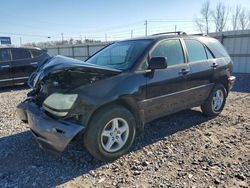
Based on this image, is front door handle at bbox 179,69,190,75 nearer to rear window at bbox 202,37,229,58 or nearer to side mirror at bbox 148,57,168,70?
side mirror at bbox 148,57,168,70

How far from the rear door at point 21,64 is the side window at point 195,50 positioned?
7263 millimetres

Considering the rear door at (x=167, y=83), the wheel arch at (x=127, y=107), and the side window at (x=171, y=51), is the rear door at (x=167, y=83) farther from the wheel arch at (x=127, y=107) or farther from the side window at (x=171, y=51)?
the wheel arch at (x=127, y=107)

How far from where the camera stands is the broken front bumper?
3.16 meters

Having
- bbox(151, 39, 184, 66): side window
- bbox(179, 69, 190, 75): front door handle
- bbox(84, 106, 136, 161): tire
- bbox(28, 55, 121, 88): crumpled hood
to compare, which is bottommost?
bbox(84, 106, 136, 161): tire

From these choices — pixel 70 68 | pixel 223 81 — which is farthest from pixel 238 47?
pixel 70 68

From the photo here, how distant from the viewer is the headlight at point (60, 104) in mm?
3258

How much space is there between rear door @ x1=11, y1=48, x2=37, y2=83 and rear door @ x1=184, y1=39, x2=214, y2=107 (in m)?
7.27

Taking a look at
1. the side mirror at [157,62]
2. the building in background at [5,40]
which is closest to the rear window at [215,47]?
the side mirror at [157,62]

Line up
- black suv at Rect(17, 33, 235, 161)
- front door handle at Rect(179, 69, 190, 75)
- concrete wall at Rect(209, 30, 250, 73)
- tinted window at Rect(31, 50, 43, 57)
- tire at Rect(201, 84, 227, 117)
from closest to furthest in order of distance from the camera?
black suv at Rect(17, 33, 235, 161), front door handle at Rect(179, 69, 190, 75), tire at Rect(201, 84, 227, 117), tinted window at Rect(31, 50, 43, 57), concrete wall at Rect(209, 30, 250, 73)

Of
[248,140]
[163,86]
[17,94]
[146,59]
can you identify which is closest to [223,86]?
[248,140]

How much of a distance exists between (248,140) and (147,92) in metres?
1.98

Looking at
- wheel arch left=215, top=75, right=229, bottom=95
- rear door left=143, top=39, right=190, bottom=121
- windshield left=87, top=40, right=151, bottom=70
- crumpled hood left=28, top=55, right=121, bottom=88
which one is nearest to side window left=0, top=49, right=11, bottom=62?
windshield left=87, top=40, right=151, bottom=70

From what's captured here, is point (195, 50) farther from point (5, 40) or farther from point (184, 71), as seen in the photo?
point (5, 40)

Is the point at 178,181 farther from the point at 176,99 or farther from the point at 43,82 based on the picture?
the point at 43,82
